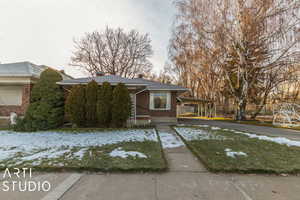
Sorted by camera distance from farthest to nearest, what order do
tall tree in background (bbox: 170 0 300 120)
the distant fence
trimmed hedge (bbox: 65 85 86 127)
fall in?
the distant fence, tall tree in background (bbox: 170 0 300 120), trimmed hedge (bbox: 65 85 86 127)

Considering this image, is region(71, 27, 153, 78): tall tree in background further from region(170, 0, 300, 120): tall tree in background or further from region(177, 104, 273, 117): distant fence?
region(177, 104, 273, 117): distant fence

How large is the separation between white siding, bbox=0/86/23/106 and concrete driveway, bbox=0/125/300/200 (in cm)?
898

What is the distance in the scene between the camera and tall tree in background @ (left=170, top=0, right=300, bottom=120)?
10241 mm

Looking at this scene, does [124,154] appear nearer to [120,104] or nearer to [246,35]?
[120,104]

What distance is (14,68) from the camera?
360 inches

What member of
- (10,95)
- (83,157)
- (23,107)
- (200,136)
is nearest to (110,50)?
(10,95)

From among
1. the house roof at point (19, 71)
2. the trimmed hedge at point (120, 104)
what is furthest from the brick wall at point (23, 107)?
the trimmed hedge at point (120, 104)

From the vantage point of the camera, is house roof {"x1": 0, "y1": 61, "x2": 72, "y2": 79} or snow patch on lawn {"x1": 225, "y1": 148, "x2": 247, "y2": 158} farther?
house roof {"x1": 0, "y1": 61, "x2": 72, "y2": 79}

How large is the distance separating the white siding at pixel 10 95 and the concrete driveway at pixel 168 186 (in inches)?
353

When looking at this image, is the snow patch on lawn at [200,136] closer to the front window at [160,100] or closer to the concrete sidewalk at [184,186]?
the concrete sidewalk at [184,186]

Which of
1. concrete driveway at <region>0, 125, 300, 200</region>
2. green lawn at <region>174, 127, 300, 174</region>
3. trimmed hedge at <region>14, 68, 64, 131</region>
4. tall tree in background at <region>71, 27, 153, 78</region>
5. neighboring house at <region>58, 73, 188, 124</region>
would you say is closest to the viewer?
concrete driveway at <region>0, 125, 300, 200</region>

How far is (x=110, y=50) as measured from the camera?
20.2 m

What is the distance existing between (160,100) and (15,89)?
1039cm

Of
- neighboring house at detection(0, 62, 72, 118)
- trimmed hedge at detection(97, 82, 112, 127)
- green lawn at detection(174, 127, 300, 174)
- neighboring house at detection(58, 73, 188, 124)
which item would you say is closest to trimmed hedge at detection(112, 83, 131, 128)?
trimmed hedge at detection(97, 82, 112, 127)
